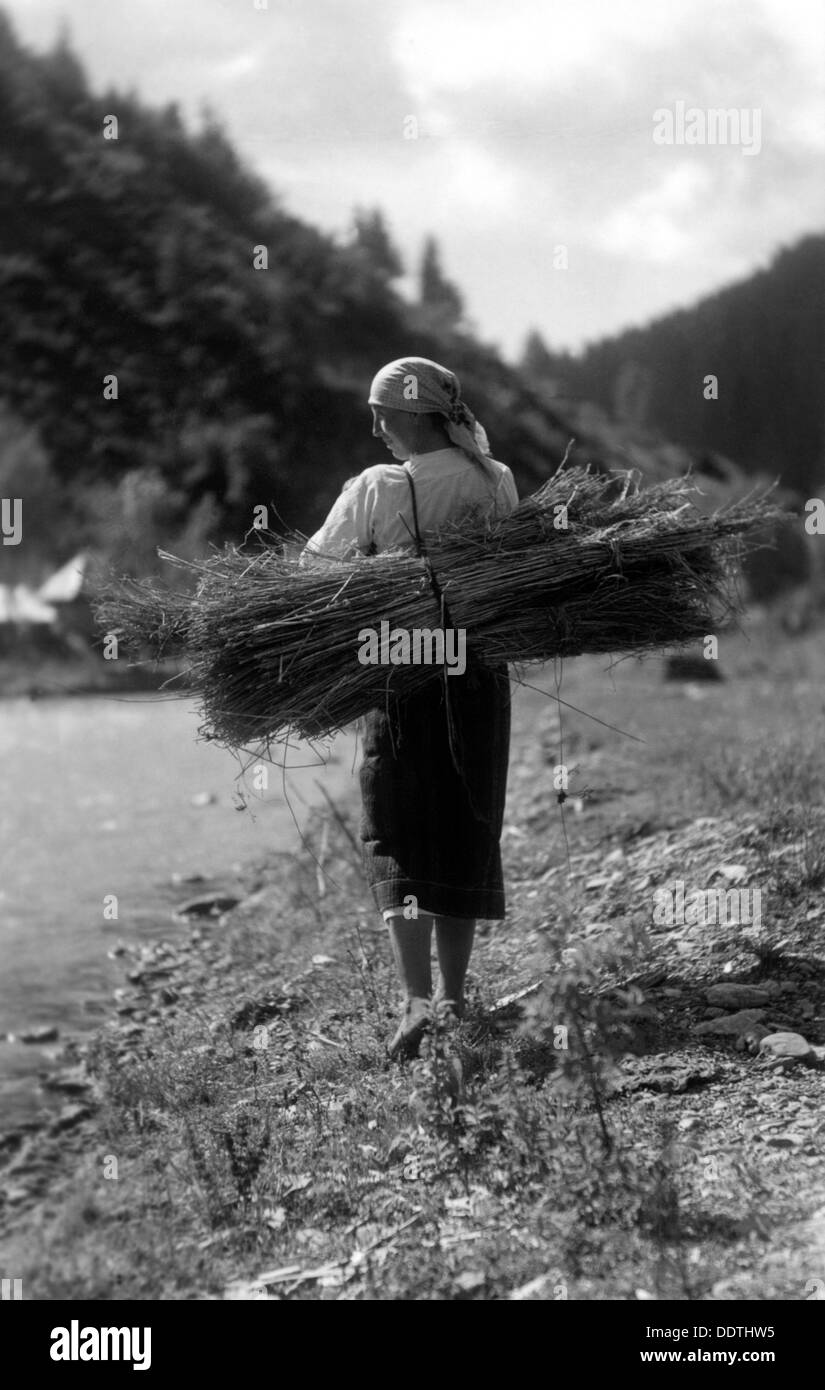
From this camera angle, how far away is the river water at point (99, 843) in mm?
5277

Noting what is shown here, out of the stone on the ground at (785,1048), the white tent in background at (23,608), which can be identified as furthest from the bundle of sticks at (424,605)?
the white tent in background at (23,608)

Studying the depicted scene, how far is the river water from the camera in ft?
17.3

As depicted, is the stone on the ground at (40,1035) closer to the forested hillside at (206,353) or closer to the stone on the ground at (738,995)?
the stone on the ground at (738,995)

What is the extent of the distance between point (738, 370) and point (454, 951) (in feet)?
59.2

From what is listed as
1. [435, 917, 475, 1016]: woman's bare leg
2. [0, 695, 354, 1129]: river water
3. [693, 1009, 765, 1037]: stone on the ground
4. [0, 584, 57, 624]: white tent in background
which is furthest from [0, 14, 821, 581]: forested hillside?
[693, 1009, 765, 1037]: stone on the ground

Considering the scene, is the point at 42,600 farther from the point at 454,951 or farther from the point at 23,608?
the point at 454,951

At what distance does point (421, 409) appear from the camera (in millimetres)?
4004

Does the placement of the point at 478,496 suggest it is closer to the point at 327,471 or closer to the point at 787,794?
the point at 787,794

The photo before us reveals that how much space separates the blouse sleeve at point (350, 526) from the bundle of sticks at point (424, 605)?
0.05m
